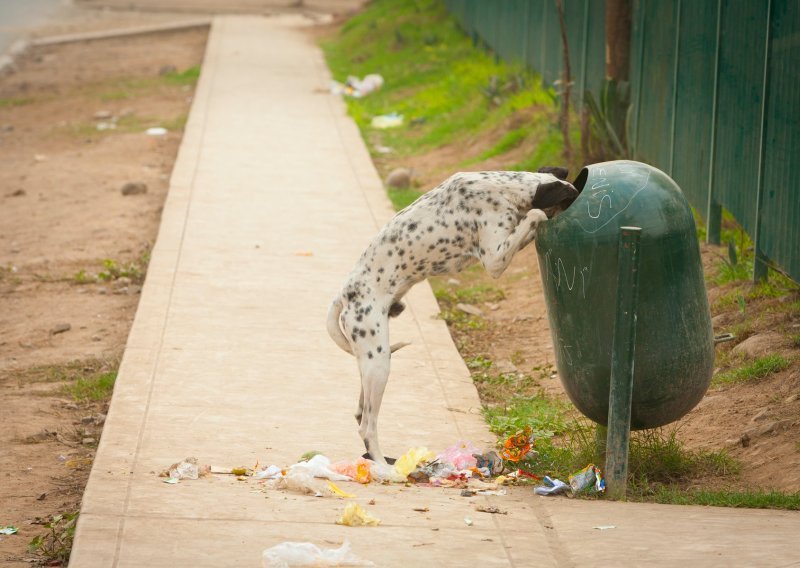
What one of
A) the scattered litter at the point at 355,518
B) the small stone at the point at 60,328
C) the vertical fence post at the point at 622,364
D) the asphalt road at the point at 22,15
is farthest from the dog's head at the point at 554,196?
the asphalt road at the point at 22,15

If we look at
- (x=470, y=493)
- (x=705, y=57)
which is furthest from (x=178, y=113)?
(x=470, y=493)

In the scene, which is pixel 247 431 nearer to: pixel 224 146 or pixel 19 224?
pixel 19 224

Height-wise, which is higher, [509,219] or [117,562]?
[509,219]

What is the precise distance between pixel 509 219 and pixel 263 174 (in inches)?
333

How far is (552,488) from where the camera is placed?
234 inches

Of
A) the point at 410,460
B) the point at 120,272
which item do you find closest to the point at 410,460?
the point at 410,460

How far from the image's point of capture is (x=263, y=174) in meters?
14.2

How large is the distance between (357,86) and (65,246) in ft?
32.6

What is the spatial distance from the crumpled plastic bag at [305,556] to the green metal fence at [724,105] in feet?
14.6

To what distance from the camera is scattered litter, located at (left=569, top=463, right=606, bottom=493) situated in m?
5.99

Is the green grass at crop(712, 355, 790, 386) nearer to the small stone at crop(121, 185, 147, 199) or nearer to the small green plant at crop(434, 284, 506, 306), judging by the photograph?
the small green plant at crop(434, 284, 506, 306)

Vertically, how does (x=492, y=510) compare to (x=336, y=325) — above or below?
below

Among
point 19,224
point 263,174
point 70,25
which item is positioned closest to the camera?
point 19,224

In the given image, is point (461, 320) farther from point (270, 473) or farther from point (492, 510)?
point (492, 510)
